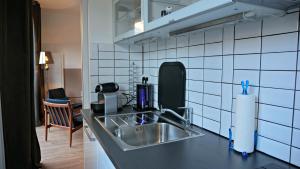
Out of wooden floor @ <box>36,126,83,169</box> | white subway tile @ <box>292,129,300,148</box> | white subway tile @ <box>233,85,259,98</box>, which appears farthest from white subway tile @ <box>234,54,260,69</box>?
wooden floor @ <box>36,126,83,169</box>

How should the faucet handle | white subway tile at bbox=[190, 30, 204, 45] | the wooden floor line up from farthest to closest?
the wooden floor
the faucet handle
white subway tile at bbox=[190, 30, 204, 45]

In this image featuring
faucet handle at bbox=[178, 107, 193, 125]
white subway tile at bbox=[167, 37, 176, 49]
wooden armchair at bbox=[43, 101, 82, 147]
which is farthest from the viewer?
wooden armchair at bbox=[43, 101, 82, 147]

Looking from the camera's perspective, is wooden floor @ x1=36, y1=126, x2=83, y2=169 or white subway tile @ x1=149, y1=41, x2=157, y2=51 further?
wooden floor @ x1=36, y1=126, x2=83, y2=169

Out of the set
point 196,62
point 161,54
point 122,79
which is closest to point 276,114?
point 196,62

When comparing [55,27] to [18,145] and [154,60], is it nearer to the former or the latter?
[18,145]

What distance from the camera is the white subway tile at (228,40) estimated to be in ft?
3.61

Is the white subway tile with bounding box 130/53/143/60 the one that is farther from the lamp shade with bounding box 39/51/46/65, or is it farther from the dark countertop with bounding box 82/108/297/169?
the lamp shade with bounding box 39/51/46/65

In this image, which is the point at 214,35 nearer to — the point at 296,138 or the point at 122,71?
the point at 296,138

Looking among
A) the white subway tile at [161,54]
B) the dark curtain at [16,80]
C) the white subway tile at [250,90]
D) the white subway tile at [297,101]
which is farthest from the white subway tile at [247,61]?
the dark curtain at [16,80]

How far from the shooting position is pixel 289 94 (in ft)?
2.76

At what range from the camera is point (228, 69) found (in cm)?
113

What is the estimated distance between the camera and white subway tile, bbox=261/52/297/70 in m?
0.83

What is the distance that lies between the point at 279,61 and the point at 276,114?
230mm

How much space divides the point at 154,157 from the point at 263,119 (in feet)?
1.75
